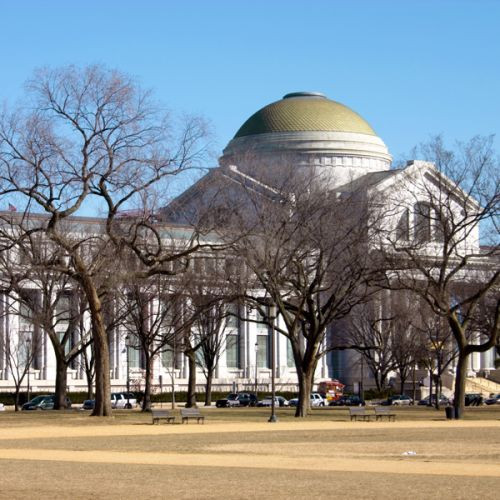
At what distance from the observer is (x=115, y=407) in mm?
86812

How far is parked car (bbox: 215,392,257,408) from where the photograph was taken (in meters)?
90.5

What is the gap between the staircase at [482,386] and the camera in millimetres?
116544

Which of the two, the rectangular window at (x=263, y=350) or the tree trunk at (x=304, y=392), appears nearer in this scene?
the tree trunk at (x=304, y=392)

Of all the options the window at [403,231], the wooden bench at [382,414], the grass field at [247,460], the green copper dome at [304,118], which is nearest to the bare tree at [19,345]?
the window at [403,231]

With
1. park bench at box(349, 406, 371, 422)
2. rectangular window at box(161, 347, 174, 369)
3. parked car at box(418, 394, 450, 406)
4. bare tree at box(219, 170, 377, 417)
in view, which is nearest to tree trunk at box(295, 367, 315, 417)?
bare tree at box(219, 170, 377, 417)

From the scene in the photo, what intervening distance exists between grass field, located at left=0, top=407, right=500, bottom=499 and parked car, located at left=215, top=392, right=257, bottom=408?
34.9 meters

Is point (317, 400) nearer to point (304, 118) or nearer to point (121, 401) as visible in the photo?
point (121, 401)

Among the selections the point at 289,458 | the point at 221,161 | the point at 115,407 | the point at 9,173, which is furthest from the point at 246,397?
the point at 289,458

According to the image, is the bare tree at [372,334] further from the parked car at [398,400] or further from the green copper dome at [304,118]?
the green copper dome at [304,118]

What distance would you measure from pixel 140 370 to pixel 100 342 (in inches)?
2059

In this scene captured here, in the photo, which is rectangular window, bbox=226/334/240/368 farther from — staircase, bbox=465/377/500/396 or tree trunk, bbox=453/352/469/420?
tree trunk, bbox=453/352/469/420

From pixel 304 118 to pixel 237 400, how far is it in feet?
174

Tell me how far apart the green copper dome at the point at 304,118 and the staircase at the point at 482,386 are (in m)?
32.5

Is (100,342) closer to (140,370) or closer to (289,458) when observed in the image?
(289,458)
